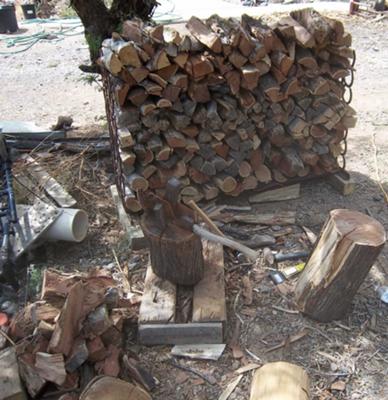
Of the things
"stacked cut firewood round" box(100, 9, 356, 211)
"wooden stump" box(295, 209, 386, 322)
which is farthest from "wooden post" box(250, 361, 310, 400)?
"stacked cut firewood round" box(100, 9, 356, 211)

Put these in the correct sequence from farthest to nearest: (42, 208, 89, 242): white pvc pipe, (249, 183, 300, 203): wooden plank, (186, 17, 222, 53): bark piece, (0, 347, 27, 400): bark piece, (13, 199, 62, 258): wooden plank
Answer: (249, 183, 300, 203): wooden plank < (42, 208, 89, 242): white pvc pipe < (13, 199, 62, 258): wooden plank < (186, 17, 222, 53): bark piece < (0, 347, 27, 400): bark piece

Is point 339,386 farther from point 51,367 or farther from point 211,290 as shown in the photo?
point 51,367

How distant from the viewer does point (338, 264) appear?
2814 millimetres

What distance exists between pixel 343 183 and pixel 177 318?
213 centimetres

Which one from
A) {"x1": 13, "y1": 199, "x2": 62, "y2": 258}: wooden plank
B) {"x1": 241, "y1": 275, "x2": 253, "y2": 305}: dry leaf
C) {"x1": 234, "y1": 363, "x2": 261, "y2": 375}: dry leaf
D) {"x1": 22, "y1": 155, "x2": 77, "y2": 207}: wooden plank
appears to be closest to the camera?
{"x1": 234, "y1": 363, "x2": 261, "y2": 375}: dry leaf

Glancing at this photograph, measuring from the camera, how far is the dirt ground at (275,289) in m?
2.75

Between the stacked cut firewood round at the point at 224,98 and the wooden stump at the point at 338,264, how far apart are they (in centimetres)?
122

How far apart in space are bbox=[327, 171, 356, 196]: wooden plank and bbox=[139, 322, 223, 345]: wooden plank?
203 centimetres

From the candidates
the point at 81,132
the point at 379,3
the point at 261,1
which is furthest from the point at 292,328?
the point at 261,1

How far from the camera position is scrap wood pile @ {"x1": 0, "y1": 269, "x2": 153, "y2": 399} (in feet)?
8.30

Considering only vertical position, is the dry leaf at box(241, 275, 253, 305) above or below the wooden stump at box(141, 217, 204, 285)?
below

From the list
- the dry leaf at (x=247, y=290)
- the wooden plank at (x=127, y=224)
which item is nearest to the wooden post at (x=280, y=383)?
the dry leaf at (x=247, y=290)

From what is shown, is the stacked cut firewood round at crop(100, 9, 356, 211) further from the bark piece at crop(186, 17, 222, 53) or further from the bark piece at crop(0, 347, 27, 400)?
the bark piece at crop(0, 347, 27, 400)

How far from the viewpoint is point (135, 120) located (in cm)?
367
